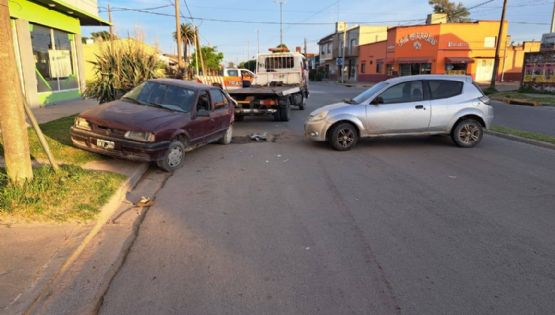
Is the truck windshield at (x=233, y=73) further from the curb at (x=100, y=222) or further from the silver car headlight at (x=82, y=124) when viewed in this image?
the curb at (x=100, y=222)

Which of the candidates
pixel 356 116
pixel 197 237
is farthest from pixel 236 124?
pixel 197 237

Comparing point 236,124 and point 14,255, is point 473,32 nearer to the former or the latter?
point 236,124

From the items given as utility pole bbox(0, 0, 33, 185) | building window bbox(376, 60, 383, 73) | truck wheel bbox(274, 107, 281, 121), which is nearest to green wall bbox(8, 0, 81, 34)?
truck wheel bbox(274, 107, 281, 121)

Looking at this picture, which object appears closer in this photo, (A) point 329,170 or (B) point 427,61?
(A) point 329,170

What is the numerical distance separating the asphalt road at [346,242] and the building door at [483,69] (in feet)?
137

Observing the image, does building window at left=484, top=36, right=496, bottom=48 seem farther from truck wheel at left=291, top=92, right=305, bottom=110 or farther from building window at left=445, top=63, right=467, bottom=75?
truck wheel at left=291, top=92, right=305, bottom=110

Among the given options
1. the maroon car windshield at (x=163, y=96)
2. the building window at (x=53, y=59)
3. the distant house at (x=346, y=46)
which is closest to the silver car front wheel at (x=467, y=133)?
the maroon car windshield at (x=163, y=96)

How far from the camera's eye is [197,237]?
446 cm

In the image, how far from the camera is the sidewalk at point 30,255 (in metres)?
3.22

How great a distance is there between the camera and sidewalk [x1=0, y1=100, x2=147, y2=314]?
3.22 metres

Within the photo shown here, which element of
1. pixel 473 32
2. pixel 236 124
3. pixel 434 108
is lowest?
pixel 236 124

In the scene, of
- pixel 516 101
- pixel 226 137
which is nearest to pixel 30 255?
pixel 226 137

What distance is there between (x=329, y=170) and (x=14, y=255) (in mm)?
5081

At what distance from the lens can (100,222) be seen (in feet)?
15.7
